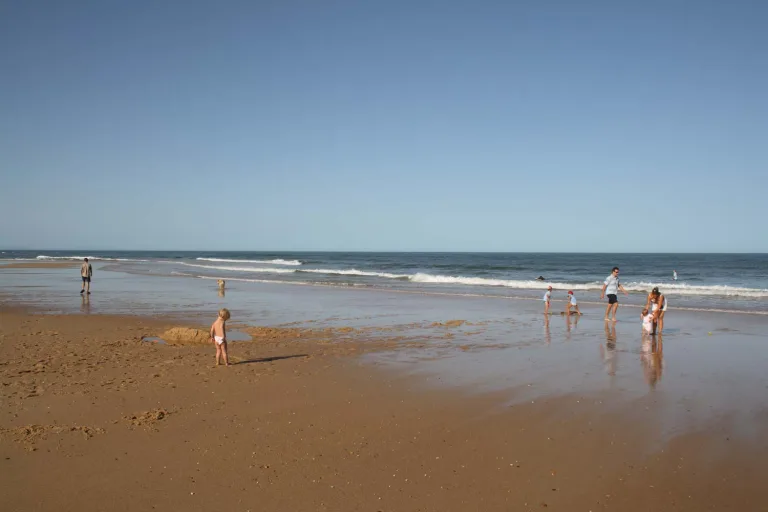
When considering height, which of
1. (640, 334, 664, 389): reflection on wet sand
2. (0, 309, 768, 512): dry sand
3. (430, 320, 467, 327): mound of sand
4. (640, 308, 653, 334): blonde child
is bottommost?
(0, 309, 768, 512): dry sand

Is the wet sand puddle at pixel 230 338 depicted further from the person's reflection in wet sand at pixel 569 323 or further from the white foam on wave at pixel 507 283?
the white foam on wave at pixel 507 283

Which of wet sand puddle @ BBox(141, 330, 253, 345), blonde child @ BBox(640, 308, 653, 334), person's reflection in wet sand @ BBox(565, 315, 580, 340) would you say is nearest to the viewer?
wet sand puddle @ BBox(141, 330, 253, 345)

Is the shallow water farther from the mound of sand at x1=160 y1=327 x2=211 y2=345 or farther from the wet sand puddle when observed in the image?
the mound of sand at x1=160 y1=327 x2=211 y2=345

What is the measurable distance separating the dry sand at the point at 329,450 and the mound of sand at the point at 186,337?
2.79 meters

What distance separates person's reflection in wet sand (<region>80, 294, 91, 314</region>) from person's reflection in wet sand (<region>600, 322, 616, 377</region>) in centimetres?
1568

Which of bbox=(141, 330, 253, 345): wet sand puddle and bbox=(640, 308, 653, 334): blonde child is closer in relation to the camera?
bbox=(141, 330, 253, 345): wet sand puddle

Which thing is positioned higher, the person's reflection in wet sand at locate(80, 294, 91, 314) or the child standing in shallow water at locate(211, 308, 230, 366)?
the child standing in shallow water at locate(211, 308, 230, 366)

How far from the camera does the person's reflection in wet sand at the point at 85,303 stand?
1724 cm

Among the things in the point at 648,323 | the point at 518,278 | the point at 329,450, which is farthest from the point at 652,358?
the point at 518,278

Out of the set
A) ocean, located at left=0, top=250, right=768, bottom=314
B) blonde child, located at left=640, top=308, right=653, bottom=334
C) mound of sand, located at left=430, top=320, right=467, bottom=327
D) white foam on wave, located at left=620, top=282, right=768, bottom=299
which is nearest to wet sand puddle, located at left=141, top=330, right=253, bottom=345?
mound of sand, located at left=430, top=320, right=467, bottom=327

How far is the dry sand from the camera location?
15.1ft

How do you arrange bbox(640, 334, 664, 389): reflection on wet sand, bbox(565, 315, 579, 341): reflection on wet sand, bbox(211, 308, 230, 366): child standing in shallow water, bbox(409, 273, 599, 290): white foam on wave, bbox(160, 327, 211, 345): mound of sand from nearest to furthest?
1. bbox(640, 334, 664, 389): reflection on wet sand
2. bbox(211, 308, 230, 366): child standing in shallow water
3. bbox(160, 327, 211, 345): mound of sand
4. bbox(565, 315, 579, 341): reflection on wet sand
5. bbox(409, 273, 599, 290): white foam on wave

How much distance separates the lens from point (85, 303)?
19.2 m

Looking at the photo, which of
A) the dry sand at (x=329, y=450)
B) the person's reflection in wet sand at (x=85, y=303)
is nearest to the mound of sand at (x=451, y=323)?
the dry sand at (x=329, y=450)
